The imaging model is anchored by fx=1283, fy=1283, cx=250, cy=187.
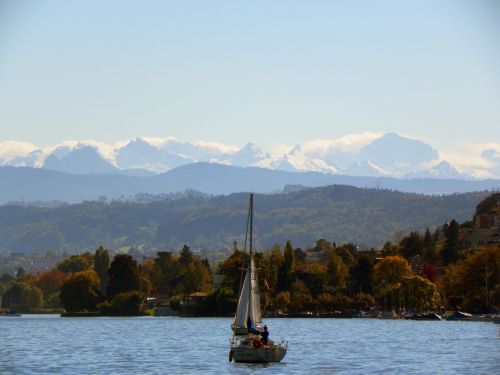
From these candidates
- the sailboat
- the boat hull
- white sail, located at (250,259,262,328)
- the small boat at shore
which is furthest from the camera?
the small boat at shore

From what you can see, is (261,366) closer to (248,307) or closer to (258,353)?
(258,353)

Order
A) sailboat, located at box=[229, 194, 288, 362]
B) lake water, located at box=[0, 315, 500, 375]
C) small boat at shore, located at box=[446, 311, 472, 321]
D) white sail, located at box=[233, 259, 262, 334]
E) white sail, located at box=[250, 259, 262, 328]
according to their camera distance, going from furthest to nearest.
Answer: small boat at shore, located at box=[446, 311, 472, 321] → white sail, located at box=[250, 259, 262, 328] → white sail, located at box=[233, 259, 262, 334] → sailboat, located at box=[229, 194, 288, 362] → lake water, located at box=[0, 315, 500, 375]

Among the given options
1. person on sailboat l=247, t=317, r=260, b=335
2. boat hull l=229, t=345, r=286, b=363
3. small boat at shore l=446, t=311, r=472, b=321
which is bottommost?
boat hull l=229, t=345, r=286, b=363

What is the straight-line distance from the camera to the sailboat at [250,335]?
9419 centimetres

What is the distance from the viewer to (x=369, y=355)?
106000mm

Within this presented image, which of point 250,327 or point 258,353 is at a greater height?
point 250,327

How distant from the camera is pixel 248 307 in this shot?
317 feet

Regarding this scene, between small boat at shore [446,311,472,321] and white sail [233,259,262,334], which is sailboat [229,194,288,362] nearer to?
white sail [233,259,262,334]

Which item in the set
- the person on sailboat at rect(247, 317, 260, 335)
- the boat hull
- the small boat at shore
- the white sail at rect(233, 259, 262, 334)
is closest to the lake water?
the boat hull

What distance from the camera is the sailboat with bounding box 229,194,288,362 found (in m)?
94.2

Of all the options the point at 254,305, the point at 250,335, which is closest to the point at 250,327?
the point at 250,335

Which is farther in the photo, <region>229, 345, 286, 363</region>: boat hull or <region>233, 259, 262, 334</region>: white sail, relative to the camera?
<region>233, 259, 262, 334</region>: white sail

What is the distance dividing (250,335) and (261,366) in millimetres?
3928

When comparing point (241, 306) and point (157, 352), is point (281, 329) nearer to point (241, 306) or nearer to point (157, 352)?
point (157, 352)
